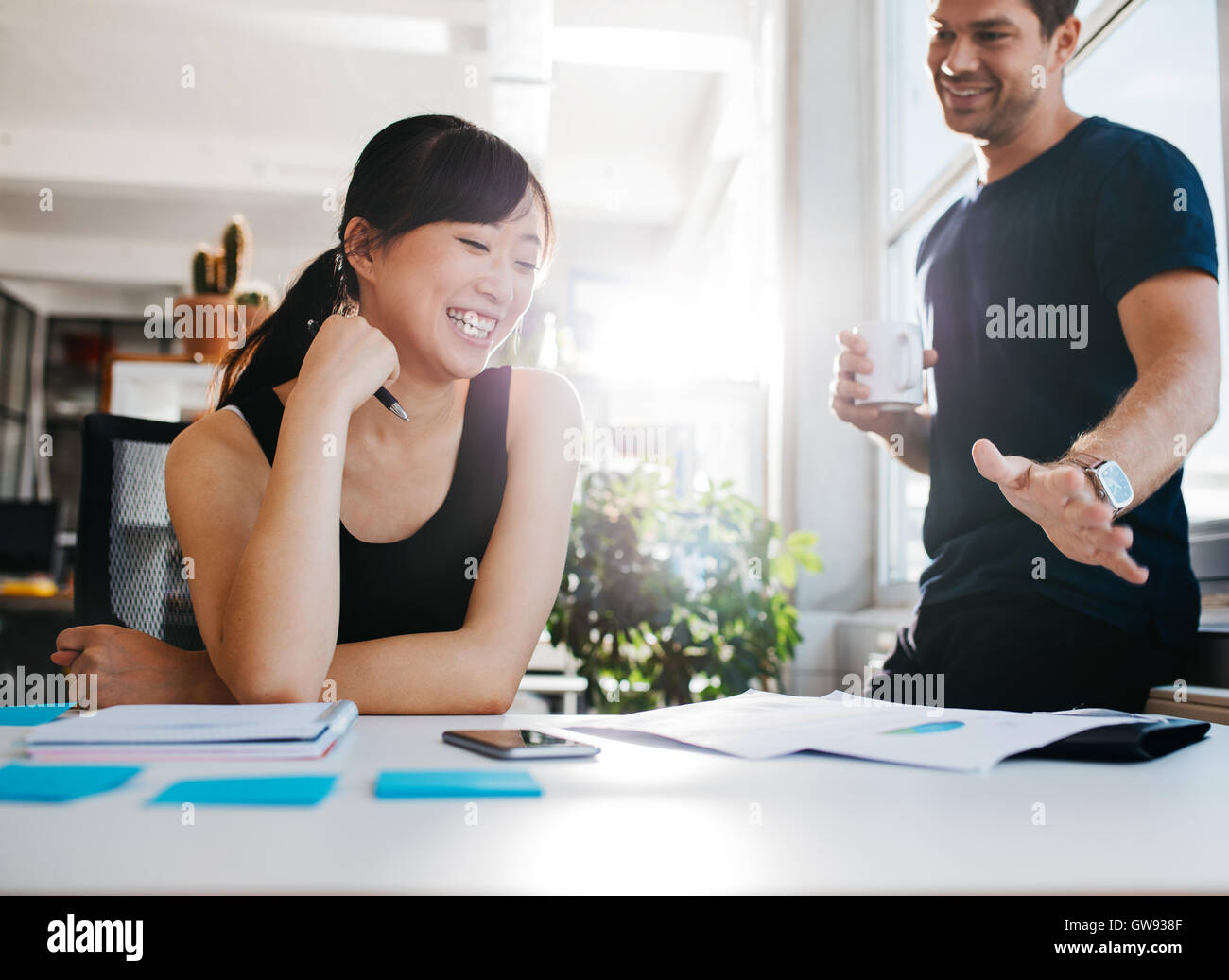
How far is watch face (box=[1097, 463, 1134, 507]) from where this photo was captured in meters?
0.86

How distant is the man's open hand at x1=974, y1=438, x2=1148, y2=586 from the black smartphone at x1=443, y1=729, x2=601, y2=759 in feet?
1.25

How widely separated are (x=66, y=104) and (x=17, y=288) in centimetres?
289

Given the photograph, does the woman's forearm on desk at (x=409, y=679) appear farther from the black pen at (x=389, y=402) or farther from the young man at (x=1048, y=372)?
the young man at (x=1048, y=372)

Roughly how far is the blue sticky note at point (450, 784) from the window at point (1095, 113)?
1322 mm

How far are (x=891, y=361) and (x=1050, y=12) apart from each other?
22.8 inches

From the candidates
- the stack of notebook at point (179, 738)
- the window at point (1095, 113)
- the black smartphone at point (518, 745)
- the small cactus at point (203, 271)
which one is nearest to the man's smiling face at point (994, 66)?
the window at point (1095, 113)

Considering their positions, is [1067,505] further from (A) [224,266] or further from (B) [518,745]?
(A) [224,266]

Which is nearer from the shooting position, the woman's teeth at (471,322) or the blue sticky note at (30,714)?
the blue sticky note at (30,714)

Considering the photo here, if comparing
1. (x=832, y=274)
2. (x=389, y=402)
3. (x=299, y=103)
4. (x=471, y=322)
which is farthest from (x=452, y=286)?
(x=299, y=103)

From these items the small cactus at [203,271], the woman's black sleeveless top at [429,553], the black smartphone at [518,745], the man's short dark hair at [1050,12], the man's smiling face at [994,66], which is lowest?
the black smartphone at [518,745]

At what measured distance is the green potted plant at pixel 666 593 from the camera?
2518mm

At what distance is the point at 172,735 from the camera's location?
647mm

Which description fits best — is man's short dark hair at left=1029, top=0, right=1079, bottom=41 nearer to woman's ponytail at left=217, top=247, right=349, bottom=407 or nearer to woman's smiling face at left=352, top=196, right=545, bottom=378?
woman's smiling face at left=352, top=196, right=545, bottom=378
